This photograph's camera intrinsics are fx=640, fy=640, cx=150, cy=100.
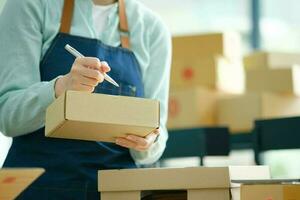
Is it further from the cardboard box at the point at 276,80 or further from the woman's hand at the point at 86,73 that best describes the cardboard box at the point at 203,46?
the woman's hand at the point at 86,73

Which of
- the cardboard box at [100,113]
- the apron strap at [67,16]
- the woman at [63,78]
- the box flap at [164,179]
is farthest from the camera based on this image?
the apron strap at [67,16]

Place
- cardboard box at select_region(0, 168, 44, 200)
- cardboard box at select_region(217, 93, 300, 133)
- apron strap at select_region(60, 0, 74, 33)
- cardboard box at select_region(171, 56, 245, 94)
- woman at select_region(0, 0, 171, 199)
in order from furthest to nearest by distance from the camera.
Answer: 1. cardboard box at select_region(171, 56, 245, 94)
2. cardboard box at select_region(217, 93, 300, 133)
3. apron strap at select_region(60, 0, 74, 33)
4. woman at select_region(0, 0, 171, 199)
5. cardboard box at select_region(0, 168, 44, 200)

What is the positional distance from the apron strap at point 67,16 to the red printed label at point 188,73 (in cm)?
180

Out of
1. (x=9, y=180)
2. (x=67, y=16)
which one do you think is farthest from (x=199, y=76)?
(x=9, y=180)

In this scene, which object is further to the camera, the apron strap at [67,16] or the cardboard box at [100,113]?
the apron strap at [67,16]

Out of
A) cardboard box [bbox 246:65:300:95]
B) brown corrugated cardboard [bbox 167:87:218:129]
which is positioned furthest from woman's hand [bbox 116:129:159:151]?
cardboard box [bbox 246:65:300:95]

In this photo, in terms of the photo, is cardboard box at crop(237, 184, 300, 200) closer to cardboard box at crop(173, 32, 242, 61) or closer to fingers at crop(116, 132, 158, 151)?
Result: fingers at crop(116, 132, 158, 151)

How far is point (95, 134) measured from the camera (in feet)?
4.08

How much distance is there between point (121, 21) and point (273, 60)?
189 cm

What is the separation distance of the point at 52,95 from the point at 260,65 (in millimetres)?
2199

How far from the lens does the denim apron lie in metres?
1.37

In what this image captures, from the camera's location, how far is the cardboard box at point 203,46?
326 cm

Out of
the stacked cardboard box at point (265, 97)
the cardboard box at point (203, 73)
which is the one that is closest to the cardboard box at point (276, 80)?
the stacked cardboard box at point (265, 97)

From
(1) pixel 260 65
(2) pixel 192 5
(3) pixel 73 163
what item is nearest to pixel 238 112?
(1) pixel 260 65
